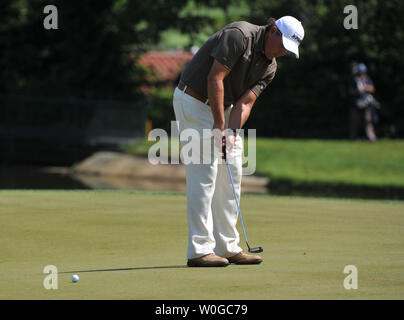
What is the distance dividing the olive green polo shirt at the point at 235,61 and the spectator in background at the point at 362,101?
1802 cm

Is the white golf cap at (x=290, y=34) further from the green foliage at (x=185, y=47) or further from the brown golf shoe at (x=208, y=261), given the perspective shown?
the green foliage at (x=185, y=47)

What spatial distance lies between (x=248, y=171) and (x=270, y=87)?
916cm

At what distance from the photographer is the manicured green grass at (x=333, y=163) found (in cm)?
1938

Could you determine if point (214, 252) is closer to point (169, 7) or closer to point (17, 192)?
point (17, 192)

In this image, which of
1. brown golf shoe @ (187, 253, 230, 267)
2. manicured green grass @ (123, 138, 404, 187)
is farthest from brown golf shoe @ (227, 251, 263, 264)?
manicured green grass @ (123, 138, 404, 187)

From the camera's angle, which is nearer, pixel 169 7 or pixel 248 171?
pixel 248 171

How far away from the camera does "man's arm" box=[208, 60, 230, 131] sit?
6594mm

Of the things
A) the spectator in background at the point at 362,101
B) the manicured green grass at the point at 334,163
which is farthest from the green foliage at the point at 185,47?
the manicured green grass at the point at 334,163

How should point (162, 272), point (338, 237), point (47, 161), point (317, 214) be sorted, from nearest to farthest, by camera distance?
point (162, 272) → point (338, 237) → point (317, 214) → point (47, 161)

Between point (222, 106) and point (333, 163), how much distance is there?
13961 millimetres

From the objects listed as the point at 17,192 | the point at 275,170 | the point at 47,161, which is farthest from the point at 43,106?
the point at 17,192

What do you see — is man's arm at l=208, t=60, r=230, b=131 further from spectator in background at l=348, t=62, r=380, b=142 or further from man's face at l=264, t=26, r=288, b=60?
spectator in background at l=348, t=62, r=380, b=142

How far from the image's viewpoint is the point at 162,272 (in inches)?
253

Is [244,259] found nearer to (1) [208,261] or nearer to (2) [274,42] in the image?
(1) [208,261]
